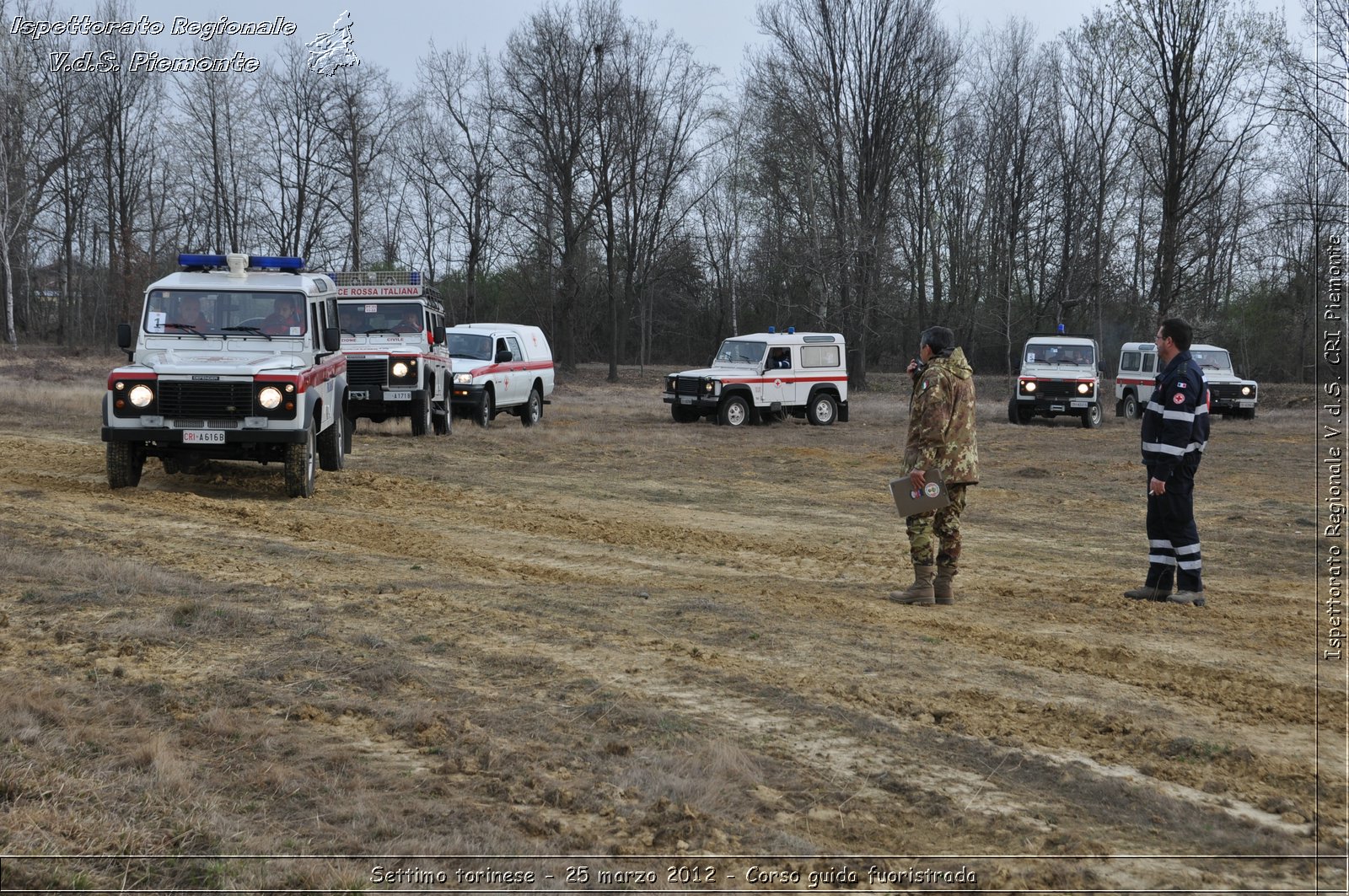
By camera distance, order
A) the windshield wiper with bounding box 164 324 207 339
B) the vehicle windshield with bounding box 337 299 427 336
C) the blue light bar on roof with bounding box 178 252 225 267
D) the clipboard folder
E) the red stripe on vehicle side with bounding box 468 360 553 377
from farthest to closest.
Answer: the red stripe on vehicle side with bounding box 468 360 553 377 < the vehicle windshield with bounding box 337 299 427 336 < the blue light bar on roof with bounding box 178 252 225 267 < the windshield wiper with bounding box 164 324 207 339 < the clipboard folder

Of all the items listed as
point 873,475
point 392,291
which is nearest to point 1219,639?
point 873,475

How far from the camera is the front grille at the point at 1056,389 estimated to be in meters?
28.0

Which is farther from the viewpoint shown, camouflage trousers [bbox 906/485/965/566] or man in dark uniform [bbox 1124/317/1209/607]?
man in dark uniform [bbox 1124/317/1209/607]

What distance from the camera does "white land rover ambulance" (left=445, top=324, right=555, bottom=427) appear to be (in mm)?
22031

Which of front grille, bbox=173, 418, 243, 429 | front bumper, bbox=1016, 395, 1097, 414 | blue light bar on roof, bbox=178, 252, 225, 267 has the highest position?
blue light bar on roof, bbox=178, 252, 225, 267

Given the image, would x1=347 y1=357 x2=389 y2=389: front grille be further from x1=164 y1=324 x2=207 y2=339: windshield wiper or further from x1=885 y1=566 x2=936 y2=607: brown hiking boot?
x1=885 y1=566 x2=936 y2=607: brown hiking boot

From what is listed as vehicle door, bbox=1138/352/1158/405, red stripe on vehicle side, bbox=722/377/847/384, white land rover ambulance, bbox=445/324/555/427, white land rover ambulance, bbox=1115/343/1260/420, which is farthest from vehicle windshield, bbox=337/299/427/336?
vehicle door, bbox=1138/352/1158/405

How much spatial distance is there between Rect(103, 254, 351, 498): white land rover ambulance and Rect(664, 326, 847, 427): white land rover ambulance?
12832mm

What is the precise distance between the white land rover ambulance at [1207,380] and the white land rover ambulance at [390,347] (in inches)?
772

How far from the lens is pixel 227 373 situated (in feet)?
36.5

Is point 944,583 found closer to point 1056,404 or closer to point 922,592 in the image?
point 922,592

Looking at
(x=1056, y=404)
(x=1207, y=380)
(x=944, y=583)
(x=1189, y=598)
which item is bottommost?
(x=1189, y=598)

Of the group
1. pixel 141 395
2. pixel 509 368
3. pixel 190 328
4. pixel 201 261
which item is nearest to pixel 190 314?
pixel 190 328

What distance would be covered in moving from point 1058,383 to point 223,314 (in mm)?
21167
